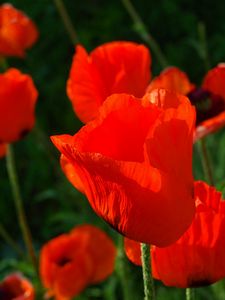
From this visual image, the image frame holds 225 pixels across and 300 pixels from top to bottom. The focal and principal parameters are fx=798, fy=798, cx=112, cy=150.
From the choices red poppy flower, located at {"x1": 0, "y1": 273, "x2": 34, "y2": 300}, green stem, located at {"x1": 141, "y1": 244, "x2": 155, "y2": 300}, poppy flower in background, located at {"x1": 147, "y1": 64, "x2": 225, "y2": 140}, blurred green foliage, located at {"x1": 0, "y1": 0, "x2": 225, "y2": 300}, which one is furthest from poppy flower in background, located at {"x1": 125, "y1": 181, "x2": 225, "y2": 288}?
blurred green foliage, located at {"x1": 0, "y1": 0, "x2": 225, "y2": 300}

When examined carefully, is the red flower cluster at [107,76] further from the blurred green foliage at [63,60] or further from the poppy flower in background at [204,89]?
the blurred green foliage at [63,60]

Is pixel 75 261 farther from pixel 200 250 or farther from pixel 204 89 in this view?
pixel 200 250

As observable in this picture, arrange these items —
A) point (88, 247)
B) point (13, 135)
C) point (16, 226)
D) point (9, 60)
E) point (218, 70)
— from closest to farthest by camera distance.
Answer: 1. point (218, 70)
2. point (13, 135)
3. point (88, 247)
4. point (16, 226)
5. point (9, 60)

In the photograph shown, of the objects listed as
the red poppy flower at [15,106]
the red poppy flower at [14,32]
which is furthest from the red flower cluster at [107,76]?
the red poppy flower at [14,32]

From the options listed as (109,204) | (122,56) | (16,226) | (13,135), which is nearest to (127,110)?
(109,204)

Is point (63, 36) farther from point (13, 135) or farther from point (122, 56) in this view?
point (122, 56)

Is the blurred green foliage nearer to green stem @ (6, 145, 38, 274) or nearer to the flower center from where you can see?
green stem @ (6, 145, 38, 274)
